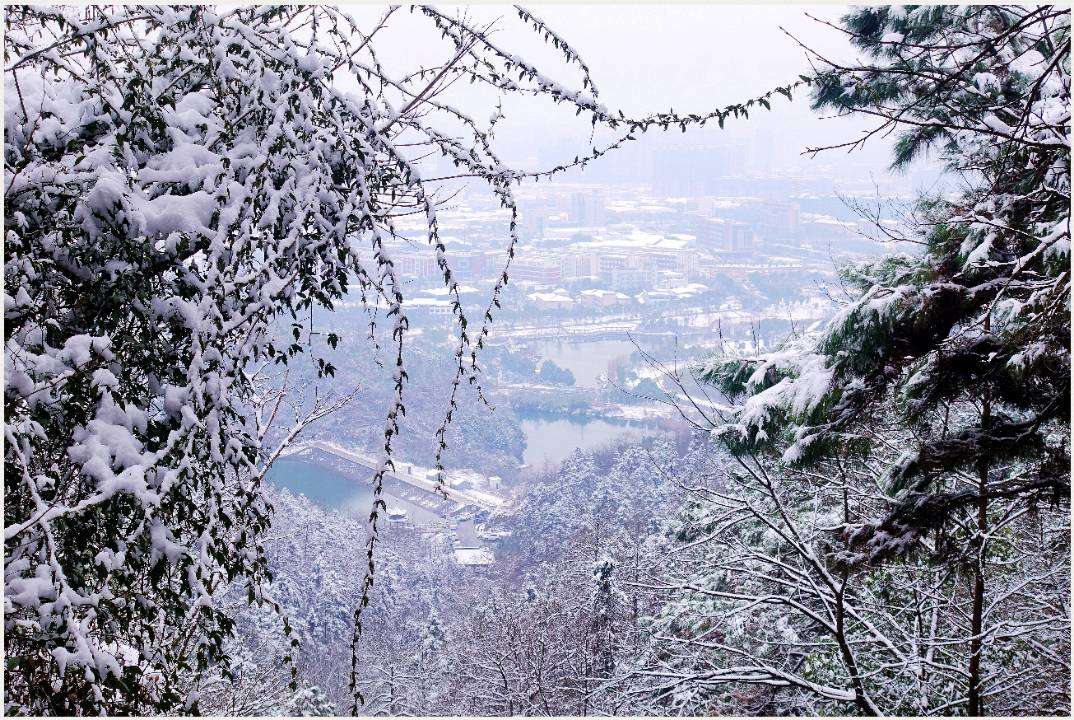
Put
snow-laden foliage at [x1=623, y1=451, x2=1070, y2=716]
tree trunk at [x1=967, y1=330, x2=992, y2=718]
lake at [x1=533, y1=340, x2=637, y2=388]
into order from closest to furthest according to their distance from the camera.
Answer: tree trunk at [x1=967, y1=330, x2=992, y2=718] < snow-laden foliage at [x1=623, y1=451, x2=1070, y2=716] < lake at [x1=533, y1=340, x2=637, y2=388]

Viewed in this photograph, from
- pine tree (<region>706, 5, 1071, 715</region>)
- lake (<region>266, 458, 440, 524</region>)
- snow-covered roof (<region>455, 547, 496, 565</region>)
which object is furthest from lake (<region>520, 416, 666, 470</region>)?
pine tree (<region>706, 5, 1071, 715</region>)

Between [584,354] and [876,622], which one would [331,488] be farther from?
[876,622]

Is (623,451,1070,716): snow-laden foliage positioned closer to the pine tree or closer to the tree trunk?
the tree trunk

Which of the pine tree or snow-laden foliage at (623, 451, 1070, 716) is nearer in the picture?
the pine tree

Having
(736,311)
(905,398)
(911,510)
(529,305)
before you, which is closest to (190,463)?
(905,398)

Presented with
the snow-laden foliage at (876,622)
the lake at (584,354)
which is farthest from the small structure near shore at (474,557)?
the snow-laden foliage at (876,622)

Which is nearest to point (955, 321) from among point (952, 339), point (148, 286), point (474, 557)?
point (952, 339)

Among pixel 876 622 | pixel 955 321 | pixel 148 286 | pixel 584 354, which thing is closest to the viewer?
pixel 148 286

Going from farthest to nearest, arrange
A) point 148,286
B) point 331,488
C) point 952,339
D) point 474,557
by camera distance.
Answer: point 331,488
point 474,557
point 952,339
point 148,286
